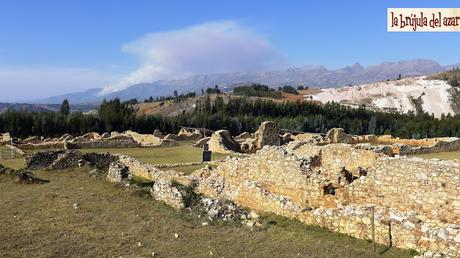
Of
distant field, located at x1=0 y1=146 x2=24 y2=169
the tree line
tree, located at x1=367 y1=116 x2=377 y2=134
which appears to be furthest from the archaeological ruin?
tree, located at x1=367 y1=116 x2=377 y2=134

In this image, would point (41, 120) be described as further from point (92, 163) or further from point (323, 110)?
point (323, 110)

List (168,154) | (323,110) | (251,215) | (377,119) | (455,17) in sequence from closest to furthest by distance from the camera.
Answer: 1. (251,215)
2. (455,17)
3. (168,154)
4. (377,119)
5. (323,110)

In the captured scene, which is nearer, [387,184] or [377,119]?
[387,184]

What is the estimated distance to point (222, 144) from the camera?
38.6 metres

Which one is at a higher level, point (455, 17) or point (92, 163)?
point (455, 17)

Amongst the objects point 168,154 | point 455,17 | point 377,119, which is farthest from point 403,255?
point 377,119

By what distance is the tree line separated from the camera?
6762cm

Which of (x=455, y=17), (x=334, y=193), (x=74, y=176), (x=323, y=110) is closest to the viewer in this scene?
(x=334, y=193)

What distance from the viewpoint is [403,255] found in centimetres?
1133

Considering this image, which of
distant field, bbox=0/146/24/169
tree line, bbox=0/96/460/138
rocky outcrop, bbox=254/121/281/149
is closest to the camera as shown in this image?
distant field, bbox=0/146/24/169

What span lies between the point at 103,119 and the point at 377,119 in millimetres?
56468

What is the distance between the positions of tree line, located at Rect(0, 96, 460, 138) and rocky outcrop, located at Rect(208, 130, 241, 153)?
114 feet

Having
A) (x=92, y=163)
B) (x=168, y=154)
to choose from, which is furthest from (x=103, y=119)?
(x=92, y=163)

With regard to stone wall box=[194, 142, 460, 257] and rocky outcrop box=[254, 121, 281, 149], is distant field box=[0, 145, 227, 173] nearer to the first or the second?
rocky outcrop box=[254, 121, 281, 149]
